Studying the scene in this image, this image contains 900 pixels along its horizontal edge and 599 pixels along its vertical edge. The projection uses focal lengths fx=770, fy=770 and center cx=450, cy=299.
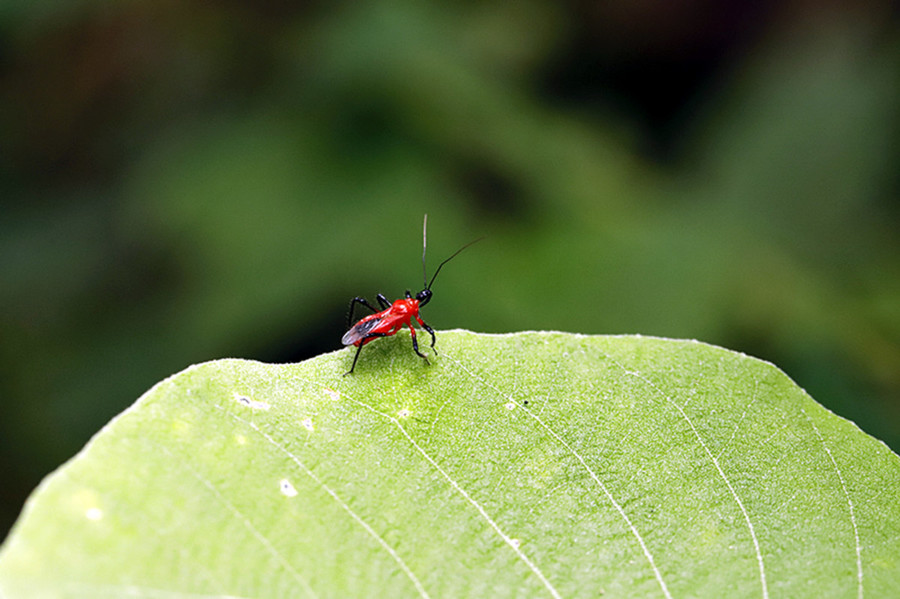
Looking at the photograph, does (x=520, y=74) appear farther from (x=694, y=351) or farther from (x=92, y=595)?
(x=92, y=595)

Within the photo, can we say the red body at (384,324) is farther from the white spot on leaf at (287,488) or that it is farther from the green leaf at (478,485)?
the white spot on leaf at (287,488)

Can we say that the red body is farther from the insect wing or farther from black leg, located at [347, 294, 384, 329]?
black leg, located at [347, 294, 384, 329]

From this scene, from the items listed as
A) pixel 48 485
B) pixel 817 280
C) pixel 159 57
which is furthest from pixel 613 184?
pixel 48 485

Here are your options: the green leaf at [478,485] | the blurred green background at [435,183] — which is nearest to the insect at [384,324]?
the green leaf at [478,485]

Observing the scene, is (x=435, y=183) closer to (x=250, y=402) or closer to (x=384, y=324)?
(x=384, y=324)

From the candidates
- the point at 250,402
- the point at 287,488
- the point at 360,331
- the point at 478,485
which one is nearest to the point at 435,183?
the point at 360,331
